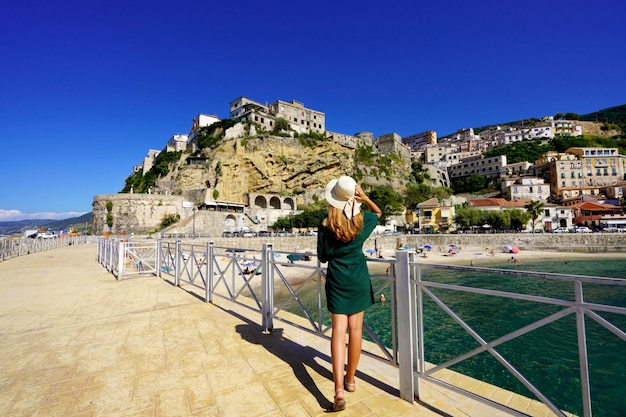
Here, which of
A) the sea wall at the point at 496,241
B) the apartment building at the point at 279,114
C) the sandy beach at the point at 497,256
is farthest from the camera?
the apartment building at the point at 279,114

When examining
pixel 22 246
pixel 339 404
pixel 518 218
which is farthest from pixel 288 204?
pixel 339 404

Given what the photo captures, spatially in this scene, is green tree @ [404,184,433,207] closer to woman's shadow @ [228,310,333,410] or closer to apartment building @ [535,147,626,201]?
apartment building @ [535,147,626,201]

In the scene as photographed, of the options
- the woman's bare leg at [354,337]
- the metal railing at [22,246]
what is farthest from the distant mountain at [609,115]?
the metal railing at [22,246]

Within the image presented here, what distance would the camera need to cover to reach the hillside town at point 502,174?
147 feet

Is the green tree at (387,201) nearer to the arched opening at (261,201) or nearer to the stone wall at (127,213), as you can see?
the arched opening at (261,201)

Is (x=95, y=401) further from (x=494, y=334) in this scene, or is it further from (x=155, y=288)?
(x=494, y=334)

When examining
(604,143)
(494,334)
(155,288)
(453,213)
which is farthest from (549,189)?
(155,288)

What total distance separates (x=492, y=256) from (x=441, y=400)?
116 ft

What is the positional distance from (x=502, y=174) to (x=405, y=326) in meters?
77.5

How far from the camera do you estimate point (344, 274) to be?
2289mm

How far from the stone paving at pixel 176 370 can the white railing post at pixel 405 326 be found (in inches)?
5.8

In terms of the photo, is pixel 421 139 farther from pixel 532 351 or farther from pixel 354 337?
pixel 354 337

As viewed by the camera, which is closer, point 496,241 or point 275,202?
point 496,241

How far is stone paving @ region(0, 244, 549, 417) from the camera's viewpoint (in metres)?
2.29
